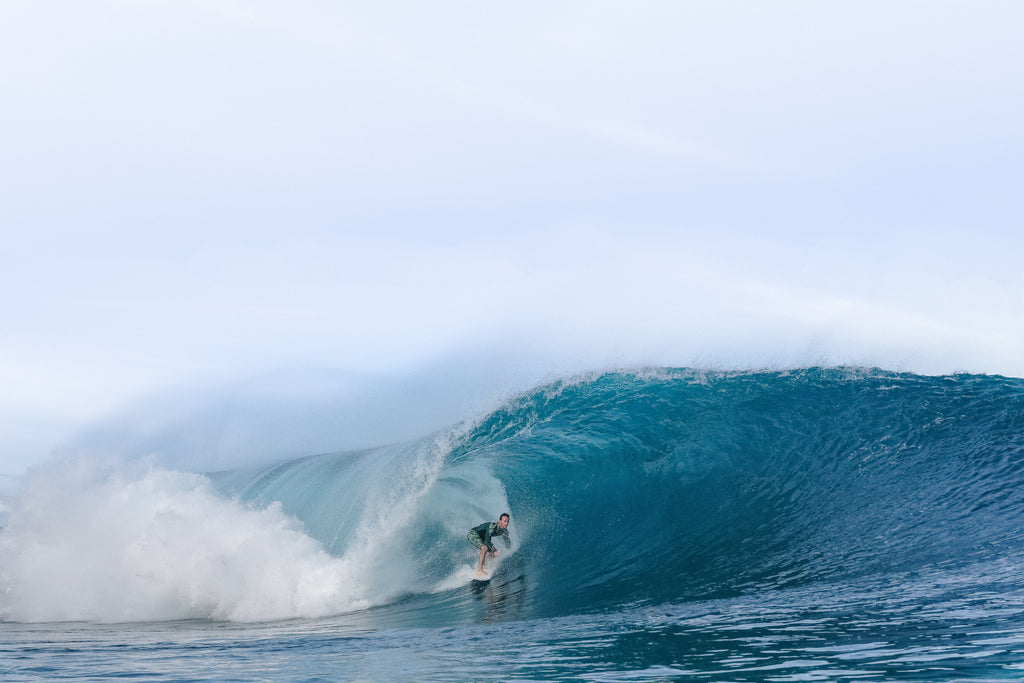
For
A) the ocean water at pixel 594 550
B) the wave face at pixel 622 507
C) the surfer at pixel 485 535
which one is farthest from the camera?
the surfer at pixel 485 535

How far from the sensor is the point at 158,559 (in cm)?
1016

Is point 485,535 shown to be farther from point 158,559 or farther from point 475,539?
point 158,559

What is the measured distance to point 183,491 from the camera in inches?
449

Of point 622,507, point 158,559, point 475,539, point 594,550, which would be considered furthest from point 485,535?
point 158,559

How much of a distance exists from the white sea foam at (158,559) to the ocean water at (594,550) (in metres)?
0.03

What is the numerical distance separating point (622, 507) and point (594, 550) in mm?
1207

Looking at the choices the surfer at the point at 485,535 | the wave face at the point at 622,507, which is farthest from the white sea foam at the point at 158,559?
the surfer at the point at 485,535

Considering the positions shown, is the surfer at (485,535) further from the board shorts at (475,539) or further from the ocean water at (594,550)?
the ocean water at (594,550)

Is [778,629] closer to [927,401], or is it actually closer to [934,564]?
[934,564]

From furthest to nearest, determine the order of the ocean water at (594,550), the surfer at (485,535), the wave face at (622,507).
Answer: the surfer at (485,535) → the wave face at (622,507) → the ocean water at (594,550)

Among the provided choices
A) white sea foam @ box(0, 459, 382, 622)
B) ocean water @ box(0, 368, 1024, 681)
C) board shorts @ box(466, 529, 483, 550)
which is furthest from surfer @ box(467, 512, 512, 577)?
white sea foam @ box(0, 459, 382, 622)

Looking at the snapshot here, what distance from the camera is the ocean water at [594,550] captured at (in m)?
5.73

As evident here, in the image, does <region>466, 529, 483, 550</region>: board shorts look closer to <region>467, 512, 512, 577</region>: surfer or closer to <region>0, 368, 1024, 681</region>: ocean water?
<region>467, 512, 512, 577</region>: surfer

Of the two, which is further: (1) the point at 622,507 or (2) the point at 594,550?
(1) the point at 622,507
